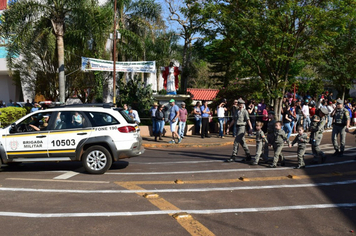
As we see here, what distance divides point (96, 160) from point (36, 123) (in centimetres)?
196

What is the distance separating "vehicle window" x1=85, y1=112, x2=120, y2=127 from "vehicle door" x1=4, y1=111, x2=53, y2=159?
3.53ft

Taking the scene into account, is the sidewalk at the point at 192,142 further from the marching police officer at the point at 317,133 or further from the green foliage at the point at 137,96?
the marching police officer at the point at 317,133

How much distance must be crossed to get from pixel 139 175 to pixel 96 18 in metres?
14.1

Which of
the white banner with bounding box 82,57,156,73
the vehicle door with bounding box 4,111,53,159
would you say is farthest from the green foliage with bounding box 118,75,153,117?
the vehicle door with bounding box 4,111,53,159

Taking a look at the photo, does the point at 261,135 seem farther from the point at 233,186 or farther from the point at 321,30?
the point at 321,30

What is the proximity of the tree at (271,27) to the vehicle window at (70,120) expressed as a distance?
9290 millimetres

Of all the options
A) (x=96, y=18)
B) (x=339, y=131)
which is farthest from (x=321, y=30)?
(x=96, y=18)

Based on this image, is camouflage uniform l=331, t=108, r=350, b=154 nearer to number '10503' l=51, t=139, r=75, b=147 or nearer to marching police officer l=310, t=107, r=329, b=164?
marching police officer l=310, t=107, r=329, b=164

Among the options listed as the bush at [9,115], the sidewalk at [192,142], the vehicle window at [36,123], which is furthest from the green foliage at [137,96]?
the vehicle window at [36,123]

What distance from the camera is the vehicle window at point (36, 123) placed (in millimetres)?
9422

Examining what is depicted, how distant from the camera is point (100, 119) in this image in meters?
9.34

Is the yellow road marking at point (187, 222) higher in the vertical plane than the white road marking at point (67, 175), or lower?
lower

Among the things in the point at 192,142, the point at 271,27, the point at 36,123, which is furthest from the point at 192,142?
the point at 36,123

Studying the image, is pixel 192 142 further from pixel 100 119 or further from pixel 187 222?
pixel 187 222
